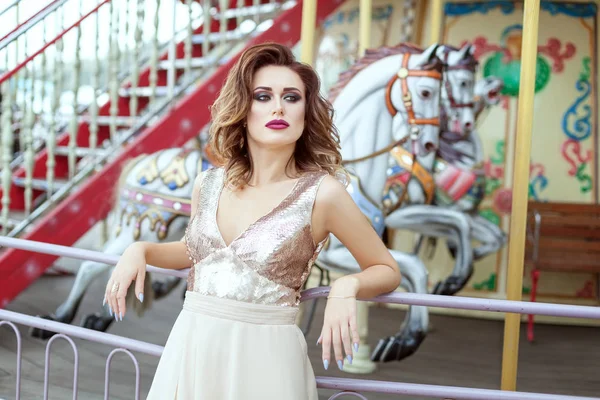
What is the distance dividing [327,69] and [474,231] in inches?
84.7

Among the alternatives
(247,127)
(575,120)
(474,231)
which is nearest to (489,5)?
(575,120)

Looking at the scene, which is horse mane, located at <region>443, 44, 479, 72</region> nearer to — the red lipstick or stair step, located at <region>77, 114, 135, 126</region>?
stair step, located at <region>77, 114, 135, 126</region>

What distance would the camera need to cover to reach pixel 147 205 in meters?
4.05

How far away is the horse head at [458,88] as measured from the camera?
391 centimetres

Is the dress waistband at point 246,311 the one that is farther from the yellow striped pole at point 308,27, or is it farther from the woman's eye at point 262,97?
the yellow striped pole at point 308,27

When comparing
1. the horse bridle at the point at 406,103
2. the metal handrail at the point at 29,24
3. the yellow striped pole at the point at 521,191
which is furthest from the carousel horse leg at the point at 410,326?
the metal handrail at the point at 29,24

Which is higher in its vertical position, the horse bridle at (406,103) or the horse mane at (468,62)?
the horse mane at (468,62)

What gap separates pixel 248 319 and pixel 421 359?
298cm

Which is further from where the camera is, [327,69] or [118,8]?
A: [327,69]

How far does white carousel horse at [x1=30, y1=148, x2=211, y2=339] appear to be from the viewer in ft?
13.0

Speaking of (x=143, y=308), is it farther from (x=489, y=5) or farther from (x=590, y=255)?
(x=489, y=5)

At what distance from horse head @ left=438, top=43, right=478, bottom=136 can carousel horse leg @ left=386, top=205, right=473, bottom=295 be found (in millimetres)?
541

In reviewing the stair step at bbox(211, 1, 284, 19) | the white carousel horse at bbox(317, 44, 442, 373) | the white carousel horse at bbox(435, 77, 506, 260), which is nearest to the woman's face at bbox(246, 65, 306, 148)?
the white carousel horse at bbox(317, 44, 442, 373)

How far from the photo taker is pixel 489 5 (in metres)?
5.64
